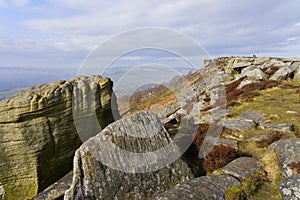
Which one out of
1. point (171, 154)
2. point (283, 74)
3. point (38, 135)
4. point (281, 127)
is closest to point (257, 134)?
point (281, 127)

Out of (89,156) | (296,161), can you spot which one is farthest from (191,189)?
(296,161)

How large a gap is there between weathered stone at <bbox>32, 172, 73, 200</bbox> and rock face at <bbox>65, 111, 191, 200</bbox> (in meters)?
3.27

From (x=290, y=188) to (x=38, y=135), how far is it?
875 cm

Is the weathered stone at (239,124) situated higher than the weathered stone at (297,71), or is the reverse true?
the weathered stone at (297,71)

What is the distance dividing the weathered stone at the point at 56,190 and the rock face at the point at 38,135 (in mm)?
670

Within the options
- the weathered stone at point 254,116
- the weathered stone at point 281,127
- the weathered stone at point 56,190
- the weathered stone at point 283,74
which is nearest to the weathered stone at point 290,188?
the weathered stone at point 281,127

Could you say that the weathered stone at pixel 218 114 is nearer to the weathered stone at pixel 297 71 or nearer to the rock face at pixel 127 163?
the rock face at pixel 127 163

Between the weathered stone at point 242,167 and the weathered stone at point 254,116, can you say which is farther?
the weathered stone at point 254,116

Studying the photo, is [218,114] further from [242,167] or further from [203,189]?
[203,189]

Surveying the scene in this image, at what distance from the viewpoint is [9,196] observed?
31.1 feet

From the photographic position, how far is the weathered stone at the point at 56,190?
842 centimetres

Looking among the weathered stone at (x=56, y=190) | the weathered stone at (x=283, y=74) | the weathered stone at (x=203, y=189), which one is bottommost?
the weathered stone at (x=56, y=190)

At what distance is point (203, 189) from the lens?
238 inches

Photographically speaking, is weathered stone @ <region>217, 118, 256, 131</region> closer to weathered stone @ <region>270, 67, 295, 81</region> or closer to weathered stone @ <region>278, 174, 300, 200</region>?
weathered stone @ <region>278, 174, 300, 200</region>
